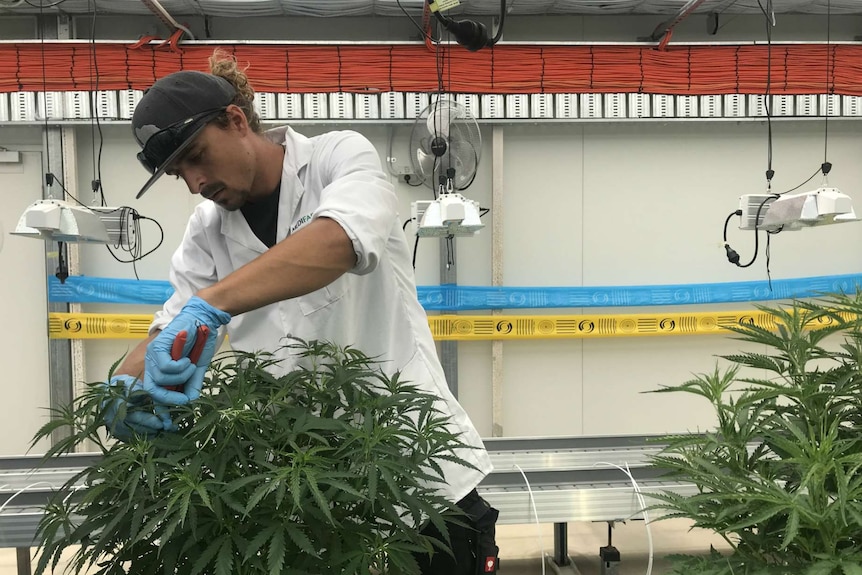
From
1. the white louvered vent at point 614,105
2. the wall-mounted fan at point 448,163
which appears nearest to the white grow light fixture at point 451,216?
the wall-mounted fan at point 448,163

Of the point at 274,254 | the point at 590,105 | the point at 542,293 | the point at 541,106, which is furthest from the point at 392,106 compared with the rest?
the point at 274,254

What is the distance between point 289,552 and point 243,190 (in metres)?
0.61

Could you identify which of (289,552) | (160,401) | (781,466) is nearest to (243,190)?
(160,401)

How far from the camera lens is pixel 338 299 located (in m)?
1.10

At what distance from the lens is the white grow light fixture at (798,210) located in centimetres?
249

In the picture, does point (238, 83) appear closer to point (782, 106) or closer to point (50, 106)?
point (50, 106)

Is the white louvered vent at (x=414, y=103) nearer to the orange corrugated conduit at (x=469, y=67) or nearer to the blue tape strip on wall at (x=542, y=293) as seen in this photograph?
the orange corrugated conduit at (x=469, y=67)

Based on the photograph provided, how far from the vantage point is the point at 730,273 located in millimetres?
3824

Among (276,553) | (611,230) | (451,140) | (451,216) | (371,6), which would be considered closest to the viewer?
(276,553)

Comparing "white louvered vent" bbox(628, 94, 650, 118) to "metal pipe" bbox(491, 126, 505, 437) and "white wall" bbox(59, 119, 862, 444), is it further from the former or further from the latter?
"metal pipe" bbox(491, 126, 505, 437)

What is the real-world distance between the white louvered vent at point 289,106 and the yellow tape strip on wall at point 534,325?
4.63ft

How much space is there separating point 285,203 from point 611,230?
Result: 9.84ft

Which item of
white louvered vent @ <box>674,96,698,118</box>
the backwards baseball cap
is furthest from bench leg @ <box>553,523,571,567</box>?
white louvered vent @ <box>674,96,698,118</box>

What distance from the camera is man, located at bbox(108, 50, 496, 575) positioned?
2.74 ft
